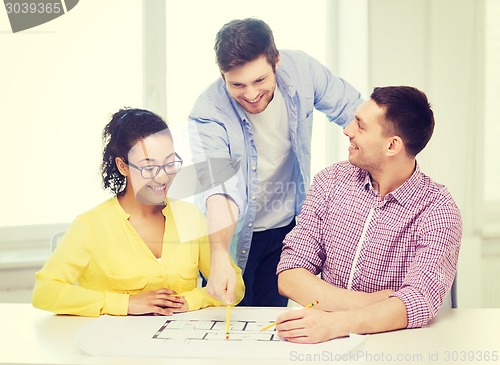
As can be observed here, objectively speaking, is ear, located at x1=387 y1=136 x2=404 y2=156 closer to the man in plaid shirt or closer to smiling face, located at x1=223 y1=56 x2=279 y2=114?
the man in plaid shirt

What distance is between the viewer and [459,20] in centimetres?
292

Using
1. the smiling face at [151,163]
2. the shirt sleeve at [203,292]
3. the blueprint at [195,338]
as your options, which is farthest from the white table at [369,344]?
the smiling face at [151,163]

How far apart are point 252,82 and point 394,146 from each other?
0.41m

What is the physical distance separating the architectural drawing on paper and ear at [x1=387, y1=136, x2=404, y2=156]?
1.81 ft

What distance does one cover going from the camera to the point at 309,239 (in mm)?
1733

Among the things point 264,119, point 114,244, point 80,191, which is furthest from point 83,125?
point 114,244

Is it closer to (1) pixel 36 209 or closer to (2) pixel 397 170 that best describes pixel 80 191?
(1) pixel 36 209

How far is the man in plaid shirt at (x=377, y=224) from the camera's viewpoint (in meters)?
1.57

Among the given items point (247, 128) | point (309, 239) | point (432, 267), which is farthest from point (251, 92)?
point (432, 267)

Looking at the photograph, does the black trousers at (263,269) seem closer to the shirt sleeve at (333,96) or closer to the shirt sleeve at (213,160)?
the shirt sleeve at (213,160)

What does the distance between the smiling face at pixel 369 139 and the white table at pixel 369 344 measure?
403mm

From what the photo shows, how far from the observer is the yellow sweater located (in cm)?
154

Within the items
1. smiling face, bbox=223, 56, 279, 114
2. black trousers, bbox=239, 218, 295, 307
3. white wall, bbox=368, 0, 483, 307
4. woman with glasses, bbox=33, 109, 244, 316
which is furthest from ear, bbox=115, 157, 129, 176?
white wall, bbox=368, 0, 483, 307

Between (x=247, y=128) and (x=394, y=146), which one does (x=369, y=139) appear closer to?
(x=394, y=146)
